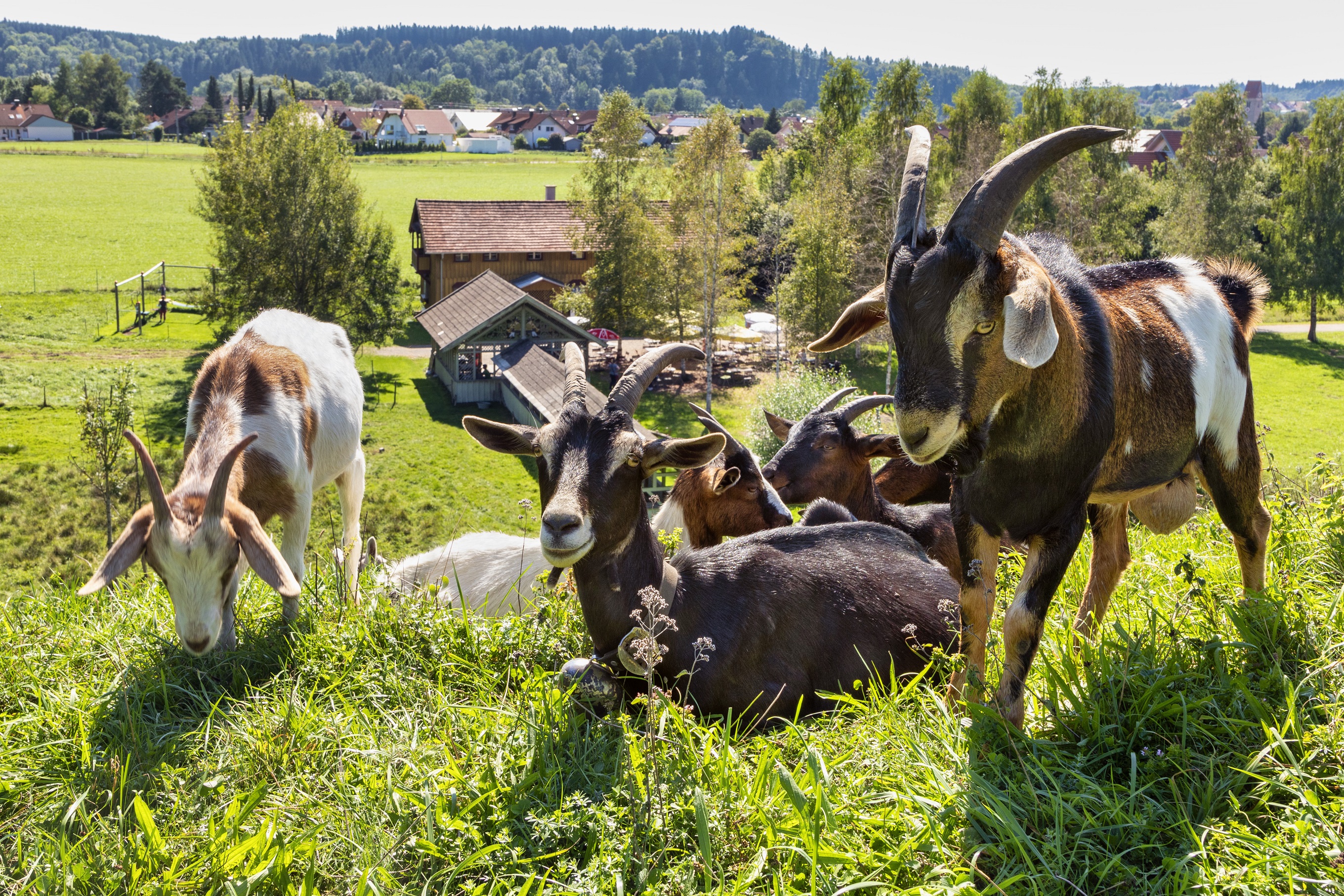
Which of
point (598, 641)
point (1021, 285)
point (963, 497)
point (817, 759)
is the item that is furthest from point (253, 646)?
point (1021, 285)

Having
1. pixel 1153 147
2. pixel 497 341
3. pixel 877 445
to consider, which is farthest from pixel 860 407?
pixel 1153 147

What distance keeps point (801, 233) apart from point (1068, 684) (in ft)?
111

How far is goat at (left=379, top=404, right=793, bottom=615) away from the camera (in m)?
6.39

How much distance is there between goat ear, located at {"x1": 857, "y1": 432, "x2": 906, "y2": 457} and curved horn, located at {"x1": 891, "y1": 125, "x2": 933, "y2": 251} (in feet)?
12.4

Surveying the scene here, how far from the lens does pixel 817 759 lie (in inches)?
128

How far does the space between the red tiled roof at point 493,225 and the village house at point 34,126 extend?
355 feet

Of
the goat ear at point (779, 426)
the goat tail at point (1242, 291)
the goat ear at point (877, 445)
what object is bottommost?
the goat ear at point (779, 426)

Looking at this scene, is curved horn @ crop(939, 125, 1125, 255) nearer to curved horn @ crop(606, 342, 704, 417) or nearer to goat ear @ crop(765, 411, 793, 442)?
curved horn @ crop(606, 342, 704, 417)

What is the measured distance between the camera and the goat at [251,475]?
4.71 m

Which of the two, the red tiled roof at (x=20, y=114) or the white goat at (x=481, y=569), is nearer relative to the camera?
the white goat at (x=481, y=569)

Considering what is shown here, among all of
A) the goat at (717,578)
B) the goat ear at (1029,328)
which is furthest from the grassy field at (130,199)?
the goat ear at (1029,328)

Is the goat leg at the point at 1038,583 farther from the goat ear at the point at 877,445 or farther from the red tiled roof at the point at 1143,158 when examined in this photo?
the red tiled roof at the point at 1143,158

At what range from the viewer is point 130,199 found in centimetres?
7012

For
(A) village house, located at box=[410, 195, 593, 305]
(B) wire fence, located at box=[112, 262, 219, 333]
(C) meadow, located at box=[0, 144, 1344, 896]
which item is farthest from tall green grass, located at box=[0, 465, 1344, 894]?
(A) village house, located at box=[410, 195, 593, 305]
